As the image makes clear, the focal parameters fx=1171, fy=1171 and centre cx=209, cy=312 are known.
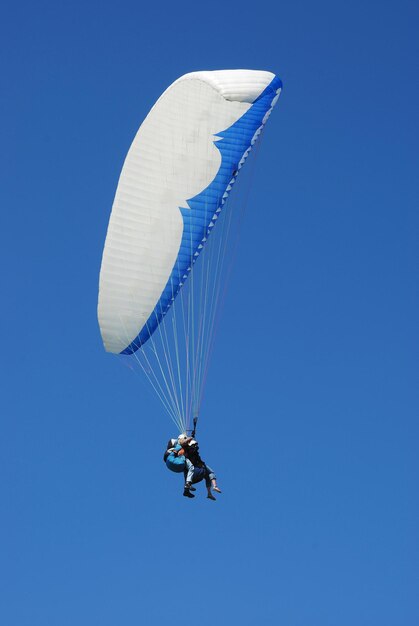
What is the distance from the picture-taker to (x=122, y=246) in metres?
23.3

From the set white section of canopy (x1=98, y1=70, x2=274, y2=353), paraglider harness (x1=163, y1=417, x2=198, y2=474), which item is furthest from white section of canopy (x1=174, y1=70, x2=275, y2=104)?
paraglider harness (x1=163, y1=417, x2=198, y2=474)

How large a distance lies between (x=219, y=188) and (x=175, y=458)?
5.50 m

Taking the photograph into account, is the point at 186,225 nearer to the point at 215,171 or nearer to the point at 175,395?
the point at 215,171

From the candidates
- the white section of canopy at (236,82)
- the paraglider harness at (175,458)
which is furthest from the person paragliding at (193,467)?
the white section of canopy at (236,82)

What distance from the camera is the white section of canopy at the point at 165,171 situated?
23078 mm

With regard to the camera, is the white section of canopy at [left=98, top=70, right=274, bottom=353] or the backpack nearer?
the backpack

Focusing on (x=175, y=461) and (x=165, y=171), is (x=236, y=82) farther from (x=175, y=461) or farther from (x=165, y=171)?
(x=175, y=461)

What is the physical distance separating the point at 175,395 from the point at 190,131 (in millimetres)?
5281

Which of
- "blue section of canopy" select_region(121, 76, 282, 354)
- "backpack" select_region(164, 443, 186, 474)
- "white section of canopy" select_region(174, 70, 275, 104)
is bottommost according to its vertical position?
"backpack" select_region(164, 443, 186, 474)

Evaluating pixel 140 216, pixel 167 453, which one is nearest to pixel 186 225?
pixel 140 216

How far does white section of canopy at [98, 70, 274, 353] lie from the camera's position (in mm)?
23078

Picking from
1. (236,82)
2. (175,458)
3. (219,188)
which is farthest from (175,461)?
(236,82)

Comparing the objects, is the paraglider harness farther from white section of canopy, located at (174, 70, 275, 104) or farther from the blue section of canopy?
white section of canopy, located at (174, 70, 275, 104)

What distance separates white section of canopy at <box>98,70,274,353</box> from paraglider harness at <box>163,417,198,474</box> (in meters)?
3.28
